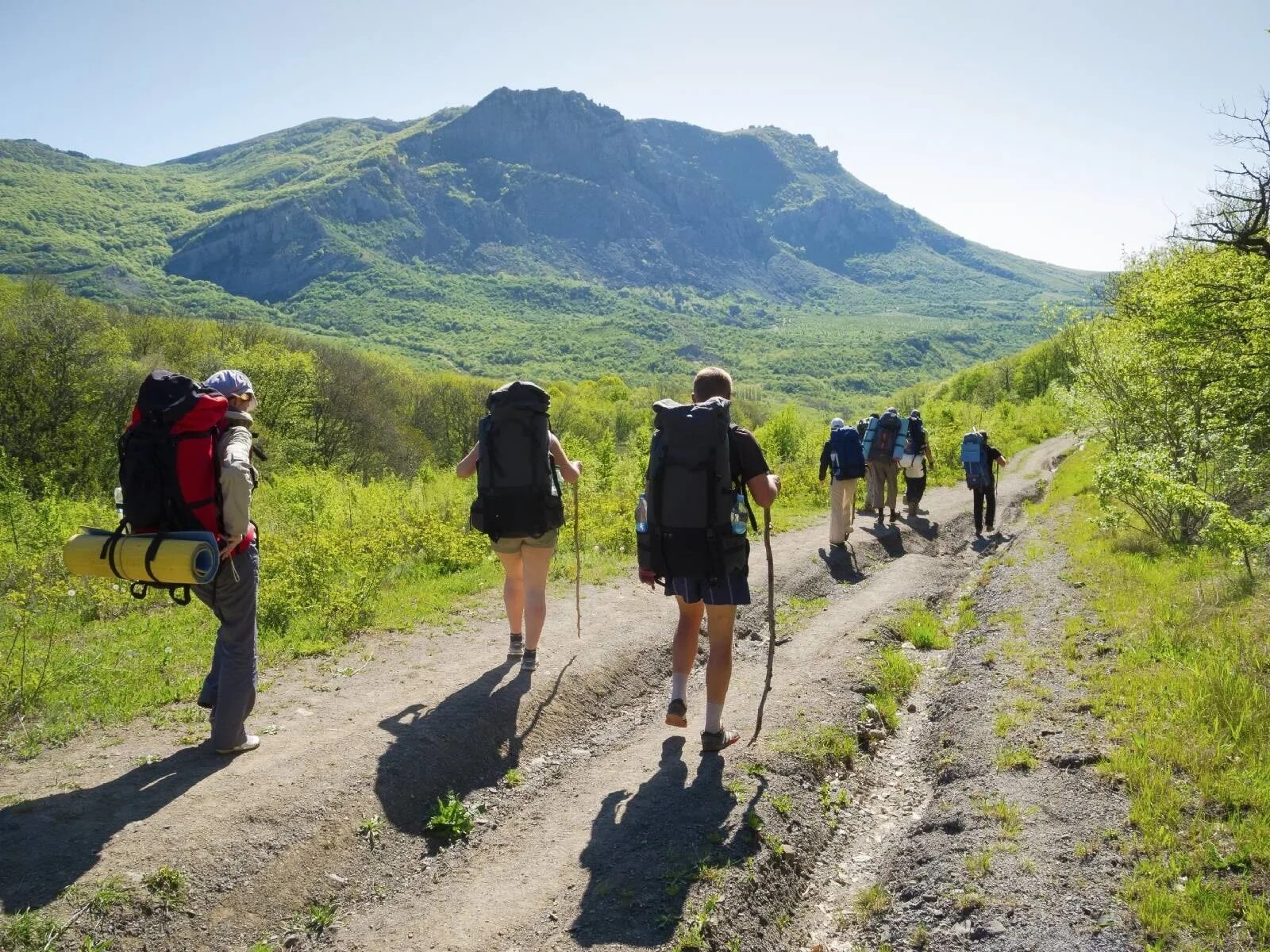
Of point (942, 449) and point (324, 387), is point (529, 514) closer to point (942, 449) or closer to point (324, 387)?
point (942, 449)

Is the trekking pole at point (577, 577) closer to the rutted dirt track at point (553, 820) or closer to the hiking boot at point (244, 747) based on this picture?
the rutted dirt track at point (553, 820)

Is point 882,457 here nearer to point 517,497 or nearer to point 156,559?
point 517,497

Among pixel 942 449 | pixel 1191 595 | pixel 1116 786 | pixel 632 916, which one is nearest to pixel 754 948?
pixel 632 916

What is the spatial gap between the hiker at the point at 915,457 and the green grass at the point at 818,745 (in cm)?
1134

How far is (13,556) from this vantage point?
37.4ft

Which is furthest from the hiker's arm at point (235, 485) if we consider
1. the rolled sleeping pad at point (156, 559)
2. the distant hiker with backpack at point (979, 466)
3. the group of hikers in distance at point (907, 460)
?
the distant hiker with backpack at point (979, 466)

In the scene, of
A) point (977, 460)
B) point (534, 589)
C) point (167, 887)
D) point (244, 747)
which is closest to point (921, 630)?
point (534, 589)

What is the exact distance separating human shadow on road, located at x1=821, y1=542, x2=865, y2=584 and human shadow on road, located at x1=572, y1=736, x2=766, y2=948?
7.36 m

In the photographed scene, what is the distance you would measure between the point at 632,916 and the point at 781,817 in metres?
1.47

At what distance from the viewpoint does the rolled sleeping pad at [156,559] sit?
4676mm

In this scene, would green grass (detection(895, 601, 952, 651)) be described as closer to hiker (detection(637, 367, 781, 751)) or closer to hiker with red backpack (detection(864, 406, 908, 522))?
hiker (detection(637, 367, 781, 751))

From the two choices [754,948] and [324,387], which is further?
[324,387]

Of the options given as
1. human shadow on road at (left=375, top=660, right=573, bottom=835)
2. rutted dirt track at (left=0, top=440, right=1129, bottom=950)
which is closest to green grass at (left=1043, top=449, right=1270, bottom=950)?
rutted dirt track at (left=0, top=440, right=1129, bottom=950)

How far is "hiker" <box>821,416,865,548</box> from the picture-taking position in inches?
562
